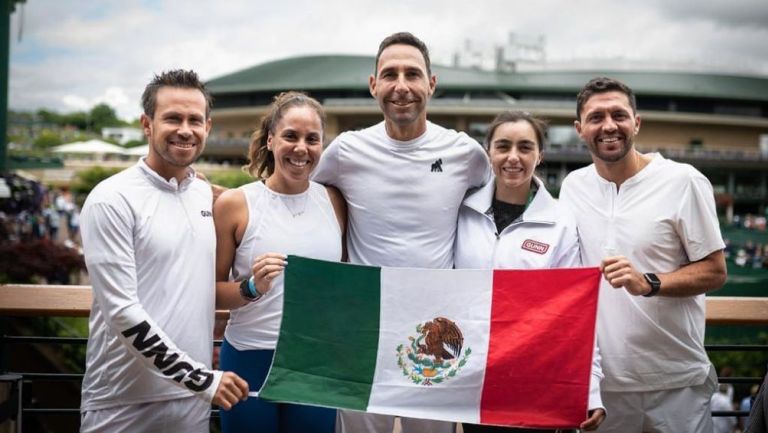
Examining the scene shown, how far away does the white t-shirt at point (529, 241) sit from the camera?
3.27m

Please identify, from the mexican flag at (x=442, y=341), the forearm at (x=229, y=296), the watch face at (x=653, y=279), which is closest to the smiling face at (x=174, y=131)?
the forearm at (x=229, y=296)

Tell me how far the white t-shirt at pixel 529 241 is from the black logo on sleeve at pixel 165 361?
53.8 inches

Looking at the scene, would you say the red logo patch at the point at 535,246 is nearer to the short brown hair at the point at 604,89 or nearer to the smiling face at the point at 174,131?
the short brown hair at the point at 604,89

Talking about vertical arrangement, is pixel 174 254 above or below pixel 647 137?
below

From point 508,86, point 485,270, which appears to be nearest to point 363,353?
point 485,270

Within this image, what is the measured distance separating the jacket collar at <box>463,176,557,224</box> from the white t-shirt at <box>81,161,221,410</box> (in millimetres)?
1266

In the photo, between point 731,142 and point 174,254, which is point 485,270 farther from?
point 731,142

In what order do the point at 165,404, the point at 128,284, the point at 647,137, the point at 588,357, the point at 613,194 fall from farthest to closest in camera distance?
the point at 647,137 < the point at 613,194 < the point at 588,357 < the point at 165,404 < the point at 128,284

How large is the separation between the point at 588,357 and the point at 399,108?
1418mm

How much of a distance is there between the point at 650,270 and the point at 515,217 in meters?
0.64

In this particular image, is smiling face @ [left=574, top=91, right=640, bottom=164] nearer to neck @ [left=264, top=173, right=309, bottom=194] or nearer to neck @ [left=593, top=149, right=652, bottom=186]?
neck @ [left=593, top=149, right=652, bottom=186]

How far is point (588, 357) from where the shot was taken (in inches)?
120

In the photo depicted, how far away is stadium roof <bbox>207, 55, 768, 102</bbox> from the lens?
5950 cm

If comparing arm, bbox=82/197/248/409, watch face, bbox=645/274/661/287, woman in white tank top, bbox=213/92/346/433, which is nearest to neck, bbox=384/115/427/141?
woman in white tank top, bbox=213/92/346/433
